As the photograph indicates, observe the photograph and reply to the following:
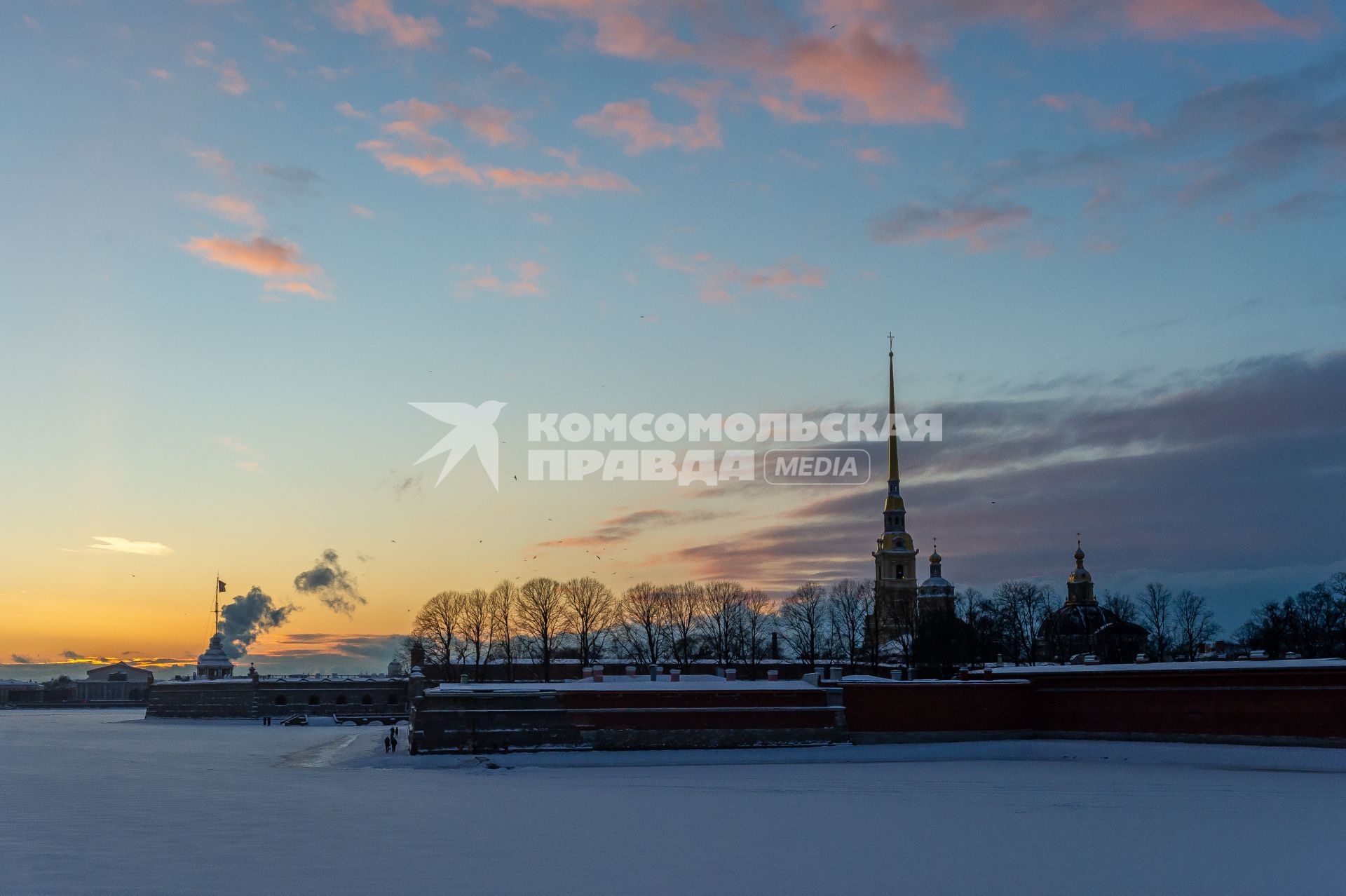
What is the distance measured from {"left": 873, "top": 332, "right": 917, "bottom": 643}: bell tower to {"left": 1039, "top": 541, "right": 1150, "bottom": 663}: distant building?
11.8 metres

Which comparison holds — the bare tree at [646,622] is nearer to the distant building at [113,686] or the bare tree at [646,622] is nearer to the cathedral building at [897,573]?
the cathedral building at [897,573]

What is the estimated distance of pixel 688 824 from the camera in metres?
24.5

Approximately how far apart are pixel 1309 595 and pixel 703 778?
77.0 metres

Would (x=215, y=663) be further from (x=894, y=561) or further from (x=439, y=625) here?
(x=894, y=561)

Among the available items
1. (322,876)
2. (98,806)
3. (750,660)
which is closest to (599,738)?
(98,806)

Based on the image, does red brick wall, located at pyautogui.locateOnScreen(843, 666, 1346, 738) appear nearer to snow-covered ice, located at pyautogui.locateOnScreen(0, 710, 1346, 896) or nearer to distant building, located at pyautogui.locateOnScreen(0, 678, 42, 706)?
snow-covered ice, located at pyautogui.locateOnScreen(0, 710, 1346, 896)

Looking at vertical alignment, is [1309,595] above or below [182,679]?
above

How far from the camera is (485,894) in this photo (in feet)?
55.2

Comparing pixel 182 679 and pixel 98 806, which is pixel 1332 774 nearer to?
pixel 98 806

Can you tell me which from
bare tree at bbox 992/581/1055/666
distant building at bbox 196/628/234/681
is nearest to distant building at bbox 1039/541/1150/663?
bare tree at bbox 992/581/1055/666

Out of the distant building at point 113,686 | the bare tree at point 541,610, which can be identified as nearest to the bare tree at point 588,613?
the bare tree at point 541,610

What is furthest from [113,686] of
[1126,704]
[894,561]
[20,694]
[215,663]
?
[1126,704]

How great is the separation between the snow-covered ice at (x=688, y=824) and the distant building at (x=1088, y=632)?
139ft

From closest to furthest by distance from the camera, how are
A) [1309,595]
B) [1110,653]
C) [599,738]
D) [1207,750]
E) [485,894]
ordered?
1. [485,894]
2. [1207,750]
3. [599,738]
4. [1110,653]
5. [1309,595]
